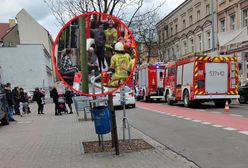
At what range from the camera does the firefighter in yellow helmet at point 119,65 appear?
723cm

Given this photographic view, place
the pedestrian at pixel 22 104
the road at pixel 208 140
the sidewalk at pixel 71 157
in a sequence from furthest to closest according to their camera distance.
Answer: the pedestrian at pixel 22 104 → the road at pixel 208 140 → the sidewalk at pixel 71 157

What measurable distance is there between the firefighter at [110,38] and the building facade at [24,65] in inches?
2191

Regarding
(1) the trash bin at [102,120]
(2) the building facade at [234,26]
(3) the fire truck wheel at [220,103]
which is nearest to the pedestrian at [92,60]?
(1) the trash bin at [102,120]

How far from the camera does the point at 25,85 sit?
6162cm

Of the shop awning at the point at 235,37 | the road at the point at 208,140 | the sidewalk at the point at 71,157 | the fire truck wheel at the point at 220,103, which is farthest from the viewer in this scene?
the shop awning at the point at 235,37

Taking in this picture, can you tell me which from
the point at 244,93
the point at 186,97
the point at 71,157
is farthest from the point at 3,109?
the point at 244,93

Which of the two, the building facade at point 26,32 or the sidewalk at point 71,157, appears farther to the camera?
the building facade at point 26,32

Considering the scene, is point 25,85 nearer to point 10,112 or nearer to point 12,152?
point 10,112

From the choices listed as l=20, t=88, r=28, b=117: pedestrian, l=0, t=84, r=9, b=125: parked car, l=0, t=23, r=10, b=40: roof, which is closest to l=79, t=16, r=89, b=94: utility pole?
l=0, t=84, r=9, b=125: parked car

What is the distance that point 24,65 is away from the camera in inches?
2446

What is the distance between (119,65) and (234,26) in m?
30.6

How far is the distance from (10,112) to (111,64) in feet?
37.7

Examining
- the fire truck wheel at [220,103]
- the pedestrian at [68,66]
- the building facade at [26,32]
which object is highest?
the building facade at [26,32]

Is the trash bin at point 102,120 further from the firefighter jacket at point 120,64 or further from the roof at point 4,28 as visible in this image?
the roof at point 4,28
